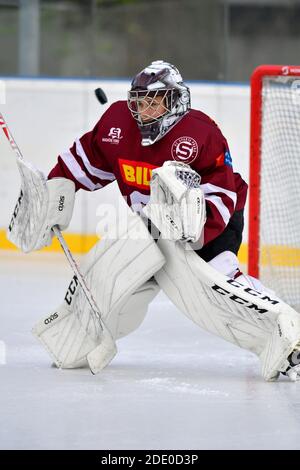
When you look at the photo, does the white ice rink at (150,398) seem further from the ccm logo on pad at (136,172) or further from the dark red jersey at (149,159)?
the ccm logo on pad at (136,172)

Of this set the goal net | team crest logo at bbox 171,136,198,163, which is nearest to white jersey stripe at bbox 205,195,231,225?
team crest logo at bbox 171,136,198,163

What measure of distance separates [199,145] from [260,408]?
2.57ft

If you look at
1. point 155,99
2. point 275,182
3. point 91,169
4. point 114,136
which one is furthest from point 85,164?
point 275,182

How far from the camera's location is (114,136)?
3748 mm

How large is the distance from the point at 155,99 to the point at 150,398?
86cm

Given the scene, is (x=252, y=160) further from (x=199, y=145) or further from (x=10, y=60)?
(x=10, y=60)

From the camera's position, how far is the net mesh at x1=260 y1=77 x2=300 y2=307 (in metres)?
5.11

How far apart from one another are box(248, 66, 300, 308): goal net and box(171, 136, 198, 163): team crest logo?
1.20m

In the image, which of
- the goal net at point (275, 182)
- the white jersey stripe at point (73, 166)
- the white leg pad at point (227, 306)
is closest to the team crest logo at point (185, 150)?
the white leg pad at point (227, 306)

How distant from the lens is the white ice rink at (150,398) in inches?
115

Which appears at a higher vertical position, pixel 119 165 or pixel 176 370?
pixel 119 165

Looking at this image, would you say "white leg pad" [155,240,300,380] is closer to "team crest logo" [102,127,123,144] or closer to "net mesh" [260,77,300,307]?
"team crest logo" [102,127,123,144]
